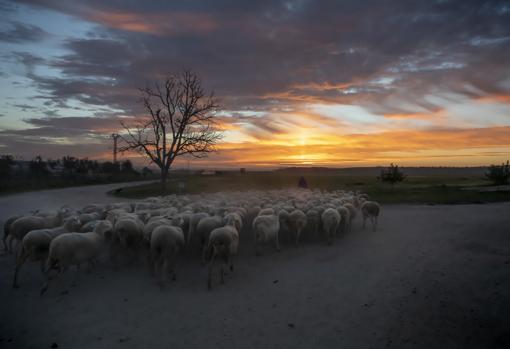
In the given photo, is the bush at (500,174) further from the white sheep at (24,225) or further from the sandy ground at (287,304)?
the white sheep at (24,225)

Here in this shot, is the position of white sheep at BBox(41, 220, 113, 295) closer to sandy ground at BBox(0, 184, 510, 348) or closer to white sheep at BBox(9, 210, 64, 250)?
sandy ground at BBox(0, 184, 510, 348)

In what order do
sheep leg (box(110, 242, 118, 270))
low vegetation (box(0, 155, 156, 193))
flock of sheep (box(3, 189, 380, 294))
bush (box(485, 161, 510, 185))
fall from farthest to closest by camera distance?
low vegetation (box(0, 155, 156, 193)), bush (box(485, 161, 510, 185)), sheep leg (box(110, 242, 118, 270)), flock of sheep (box(3, 189, 380, 294))

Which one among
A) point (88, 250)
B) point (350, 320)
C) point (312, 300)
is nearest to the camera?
point (350, 320)

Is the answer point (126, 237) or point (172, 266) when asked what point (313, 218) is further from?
point (126, 237)

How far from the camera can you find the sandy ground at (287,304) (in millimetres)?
5617

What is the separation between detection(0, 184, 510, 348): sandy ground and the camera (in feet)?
18.4

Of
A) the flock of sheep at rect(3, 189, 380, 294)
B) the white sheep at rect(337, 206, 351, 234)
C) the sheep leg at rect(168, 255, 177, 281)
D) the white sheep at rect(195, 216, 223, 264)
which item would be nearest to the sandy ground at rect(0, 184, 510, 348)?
the sheep leg at rect(168, 255, 177, 281)

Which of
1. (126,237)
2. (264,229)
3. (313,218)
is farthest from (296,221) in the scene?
(126,237)

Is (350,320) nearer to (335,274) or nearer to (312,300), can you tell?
(312,300)

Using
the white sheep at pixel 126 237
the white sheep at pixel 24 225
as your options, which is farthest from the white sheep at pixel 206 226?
the white sheep at pixel 24 225

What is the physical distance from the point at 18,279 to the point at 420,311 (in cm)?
998

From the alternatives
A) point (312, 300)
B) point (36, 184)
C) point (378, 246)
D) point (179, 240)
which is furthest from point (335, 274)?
point (36, 184)

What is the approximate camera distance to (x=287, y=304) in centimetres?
695

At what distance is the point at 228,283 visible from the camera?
820cm
